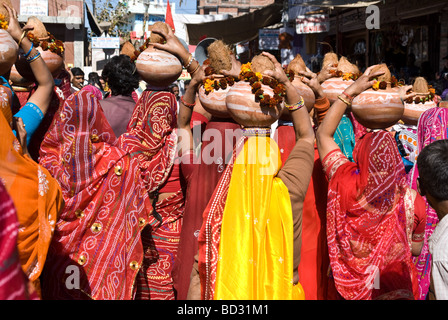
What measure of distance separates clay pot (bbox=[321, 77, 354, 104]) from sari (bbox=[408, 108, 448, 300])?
0.76 metres

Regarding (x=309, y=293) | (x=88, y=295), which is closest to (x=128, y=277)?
(x=88, y=295)

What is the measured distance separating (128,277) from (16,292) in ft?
8.58

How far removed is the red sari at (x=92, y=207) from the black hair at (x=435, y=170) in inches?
79.8

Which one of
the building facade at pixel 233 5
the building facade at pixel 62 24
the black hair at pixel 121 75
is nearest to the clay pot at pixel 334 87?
the black hair at pixel 121 75

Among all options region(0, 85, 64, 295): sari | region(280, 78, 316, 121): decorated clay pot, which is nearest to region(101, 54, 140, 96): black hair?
region(280, 78, 316, 121): decorated clay pot

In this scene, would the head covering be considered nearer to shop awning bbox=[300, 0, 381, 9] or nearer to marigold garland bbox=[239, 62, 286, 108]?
marigold garland bbox=[239, 62, 286, 108]

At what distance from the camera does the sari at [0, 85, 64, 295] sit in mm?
2467

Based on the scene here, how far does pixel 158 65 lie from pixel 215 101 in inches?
31.7

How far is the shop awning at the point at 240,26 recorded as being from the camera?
18297 mm

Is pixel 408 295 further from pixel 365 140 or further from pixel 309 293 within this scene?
pixel 365 140

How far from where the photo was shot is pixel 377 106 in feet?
10.2

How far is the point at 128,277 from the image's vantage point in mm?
3855

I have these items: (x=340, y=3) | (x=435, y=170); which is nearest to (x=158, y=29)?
(x=435, y=170)
